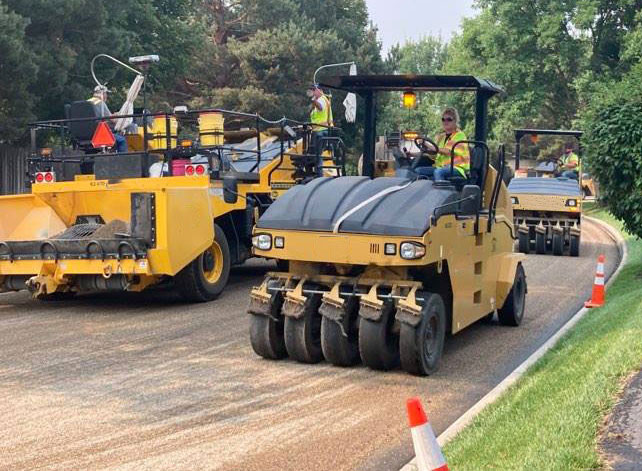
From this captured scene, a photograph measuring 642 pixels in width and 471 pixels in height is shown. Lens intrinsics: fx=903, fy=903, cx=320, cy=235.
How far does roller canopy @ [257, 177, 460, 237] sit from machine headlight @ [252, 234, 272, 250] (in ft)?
0.27

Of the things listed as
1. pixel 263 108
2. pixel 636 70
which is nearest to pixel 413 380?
pixel 636 70

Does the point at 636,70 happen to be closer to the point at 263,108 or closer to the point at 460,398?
Answer: the point at 460,398

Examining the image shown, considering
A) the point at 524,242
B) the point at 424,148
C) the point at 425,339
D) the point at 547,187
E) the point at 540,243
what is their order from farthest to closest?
the point at 547,187, the point at 524,242, the point at 540,243, the point at 424,148, the point at 425,339

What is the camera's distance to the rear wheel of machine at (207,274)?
11.1 m

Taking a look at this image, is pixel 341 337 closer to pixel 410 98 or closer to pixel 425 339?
pixel 425 339

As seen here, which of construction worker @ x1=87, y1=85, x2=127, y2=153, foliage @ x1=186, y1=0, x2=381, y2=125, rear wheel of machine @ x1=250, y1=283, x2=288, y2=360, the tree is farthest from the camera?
foliage @ x1=186, y1=0, x2=381, y2=125

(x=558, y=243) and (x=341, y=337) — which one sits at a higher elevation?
(x=341, y=337)

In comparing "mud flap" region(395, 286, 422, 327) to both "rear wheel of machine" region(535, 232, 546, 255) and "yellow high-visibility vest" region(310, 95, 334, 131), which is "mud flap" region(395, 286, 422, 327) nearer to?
"yellow high-visibility vest" region(310, 95, 334, 131)

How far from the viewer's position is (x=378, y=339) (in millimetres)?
7316

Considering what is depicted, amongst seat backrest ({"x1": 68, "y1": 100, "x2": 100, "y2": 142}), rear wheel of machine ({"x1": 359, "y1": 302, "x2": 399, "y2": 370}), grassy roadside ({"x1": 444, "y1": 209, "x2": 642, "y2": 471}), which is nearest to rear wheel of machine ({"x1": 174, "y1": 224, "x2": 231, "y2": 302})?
seat backrest ({"x1": 68, "y1": 100, "x2": 100, "y2": 142})

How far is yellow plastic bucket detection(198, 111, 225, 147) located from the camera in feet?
40.5

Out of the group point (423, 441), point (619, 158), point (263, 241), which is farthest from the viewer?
point (619, 158)

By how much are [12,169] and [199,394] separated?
856 inches

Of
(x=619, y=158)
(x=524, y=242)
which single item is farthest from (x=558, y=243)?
(x=619, y=158)
